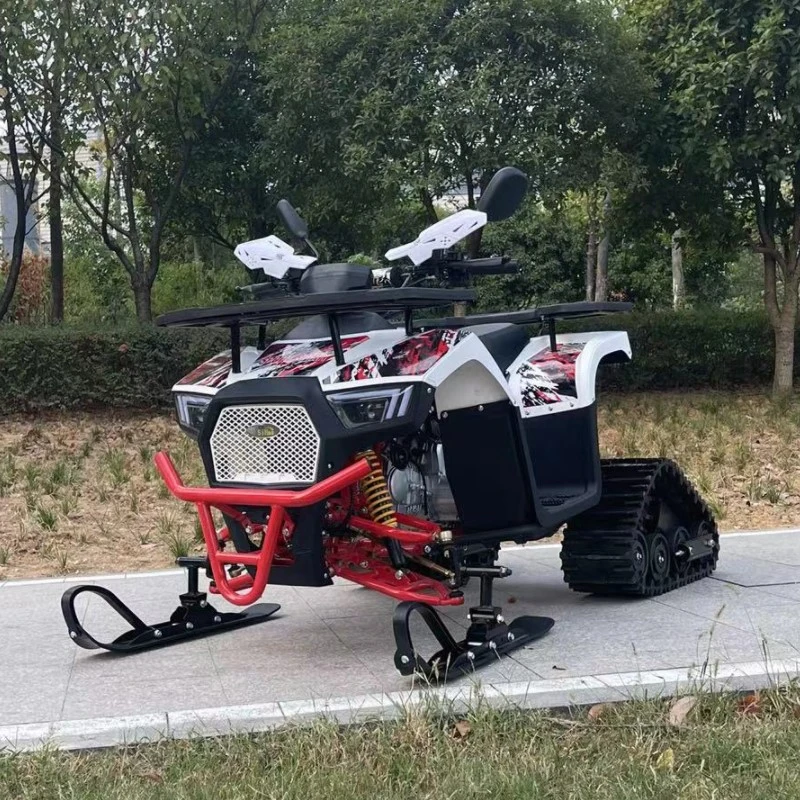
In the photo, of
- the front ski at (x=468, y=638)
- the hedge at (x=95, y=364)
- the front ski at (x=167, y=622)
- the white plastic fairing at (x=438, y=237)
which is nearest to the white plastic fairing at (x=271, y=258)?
the white plastic fairing at (x=438, y=237)

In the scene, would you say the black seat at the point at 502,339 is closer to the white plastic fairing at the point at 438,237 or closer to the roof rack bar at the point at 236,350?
the white plastic fairing at the point at 438,237

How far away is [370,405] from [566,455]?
1.45 meters

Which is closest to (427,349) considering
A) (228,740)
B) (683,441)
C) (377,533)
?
(377,533)

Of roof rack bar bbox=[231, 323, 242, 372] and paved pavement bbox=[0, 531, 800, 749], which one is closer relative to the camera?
paved pavement bbox=[0, 531, 800, 749]

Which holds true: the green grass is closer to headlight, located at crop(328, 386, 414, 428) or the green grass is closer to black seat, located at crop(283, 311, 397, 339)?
headlight, located at crop(328, 386, 414, 428)

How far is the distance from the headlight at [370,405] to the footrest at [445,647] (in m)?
0.66

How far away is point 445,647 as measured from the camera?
4.25 metres

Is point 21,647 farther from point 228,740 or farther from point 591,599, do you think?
point 591,599

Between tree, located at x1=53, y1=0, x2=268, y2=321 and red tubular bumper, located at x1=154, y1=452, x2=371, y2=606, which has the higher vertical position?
tree, located at x1=53, y1=0, x2=268, y2=321

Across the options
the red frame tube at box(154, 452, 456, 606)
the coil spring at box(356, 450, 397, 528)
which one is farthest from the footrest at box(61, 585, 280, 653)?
the coil spring at box(356, 450, 397, 528)

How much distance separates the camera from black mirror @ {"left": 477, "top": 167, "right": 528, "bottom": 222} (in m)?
4.47

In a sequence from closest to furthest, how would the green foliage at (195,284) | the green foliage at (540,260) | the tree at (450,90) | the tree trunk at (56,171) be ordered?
the tree trunk at (56,171) → the tree at (450,90) → the green foliage at (195,284) → the green foliage at (540,260)

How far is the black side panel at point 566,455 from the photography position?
205 inches

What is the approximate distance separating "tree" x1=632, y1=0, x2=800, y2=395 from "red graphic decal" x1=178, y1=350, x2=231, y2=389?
9.50 meters
